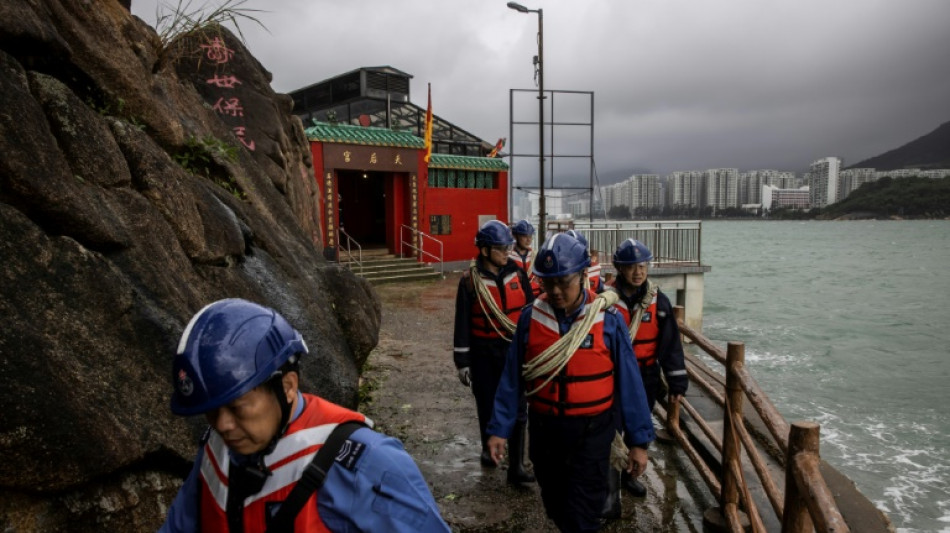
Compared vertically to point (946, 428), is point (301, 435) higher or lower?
higher

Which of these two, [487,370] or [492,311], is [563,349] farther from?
[487,370]

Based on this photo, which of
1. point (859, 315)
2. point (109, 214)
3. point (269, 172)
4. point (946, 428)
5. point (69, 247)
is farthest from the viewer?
point (859, 315)

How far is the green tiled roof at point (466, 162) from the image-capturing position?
858 inches

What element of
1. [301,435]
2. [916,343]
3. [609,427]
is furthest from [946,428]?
[301,435]

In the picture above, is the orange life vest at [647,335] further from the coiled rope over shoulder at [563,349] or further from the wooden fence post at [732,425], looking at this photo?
the coiled rope over shoulder at [563,349]

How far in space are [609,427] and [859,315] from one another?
3281cm

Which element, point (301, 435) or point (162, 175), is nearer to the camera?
point (301, 435)

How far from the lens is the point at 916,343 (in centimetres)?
2369

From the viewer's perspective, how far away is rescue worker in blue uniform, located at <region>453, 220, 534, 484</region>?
490 centimetres

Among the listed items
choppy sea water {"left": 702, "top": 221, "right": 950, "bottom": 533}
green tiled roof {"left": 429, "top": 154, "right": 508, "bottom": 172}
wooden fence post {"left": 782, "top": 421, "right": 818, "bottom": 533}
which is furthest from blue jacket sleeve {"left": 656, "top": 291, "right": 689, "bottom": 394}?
green tiled roof {"left": 429, "top": 154, "right": 508, "bottom": 172}

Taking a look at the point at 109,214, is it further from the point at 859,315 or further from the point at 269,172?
Result: the point at 859,315

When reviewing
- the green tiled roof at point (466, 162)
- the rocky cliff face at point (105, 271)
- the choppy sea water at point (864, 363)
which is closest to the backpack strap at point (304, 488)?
the rocky cliff face at point (105, 271)

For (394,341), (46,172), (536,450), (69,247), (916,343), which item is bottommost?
(916,343)

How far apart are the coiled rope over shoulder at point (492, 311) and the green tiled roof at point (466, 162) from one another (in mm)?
17223
